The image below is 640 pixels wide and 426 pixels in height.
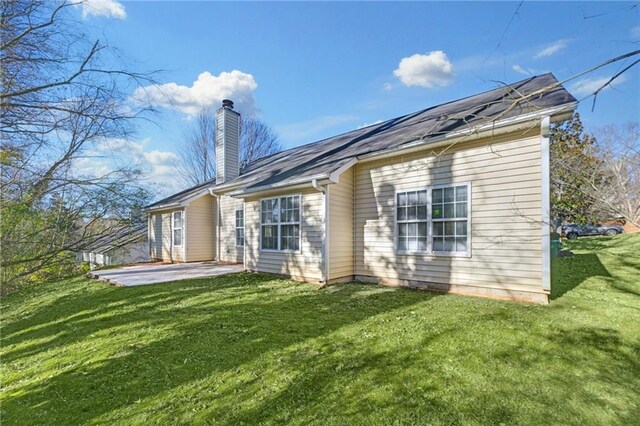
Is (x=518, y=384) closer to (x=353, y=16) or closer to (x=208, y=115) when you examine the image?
(x=353, y=16)

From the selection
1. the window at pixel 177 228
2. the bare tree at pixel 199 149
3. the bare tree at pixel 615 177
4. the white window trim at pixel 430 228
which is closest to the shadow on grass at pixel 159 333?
the white window trim at pixel 430 228

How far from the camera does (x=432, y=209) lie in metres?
6.62

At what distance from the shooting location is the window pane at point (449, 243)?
6.38 m

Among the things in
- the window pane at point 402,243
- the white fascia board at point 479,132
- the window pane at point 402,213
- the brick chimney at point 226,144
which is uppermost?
the brick chimney at point 226,144

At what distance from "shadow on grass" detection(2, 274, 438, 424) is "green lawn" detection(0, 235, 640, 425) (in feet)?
0.08

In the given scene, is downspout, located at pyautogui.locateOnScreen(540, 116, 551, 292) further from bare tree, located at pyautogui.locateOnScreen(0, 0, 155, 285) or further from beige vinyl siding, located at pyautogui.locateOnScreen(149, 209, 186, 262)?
beige vinyl siding, located at pyautogui.locateOnScreen(149, 209, 186, 262)

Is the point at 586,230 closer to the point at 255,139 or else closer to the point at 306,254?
the point at 306,254

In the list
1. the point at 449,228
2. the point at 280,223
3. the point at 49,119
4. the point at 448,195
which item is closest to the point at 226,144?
the point at 280,223

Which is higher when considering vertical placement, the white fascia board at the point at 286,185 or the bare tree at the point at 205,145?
the bare tree at the point at 205,145

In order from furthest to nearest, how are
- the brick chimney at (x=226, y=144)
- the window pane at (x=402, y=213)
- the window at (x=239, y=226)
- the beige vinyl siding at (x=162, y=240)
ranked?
1. the beige vinyl siding at (x=162, y=240)
2. the brick chimney at (x=226, y=144)
3. the window at (x=239, y=226)
4. the window pane at (x=402, y=213)

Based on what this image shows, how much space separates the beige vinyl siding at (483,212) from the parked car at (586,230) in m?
24.4

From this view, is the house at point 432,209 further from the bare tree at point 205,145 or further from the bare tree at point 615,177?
the bare tree at point 205,145

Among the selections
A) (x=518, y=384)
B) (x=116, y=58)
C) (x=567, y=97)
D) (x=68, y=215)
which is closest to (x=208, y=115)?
(x=68, y=215)

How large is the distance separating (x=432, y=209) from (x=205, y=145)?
953 inches
